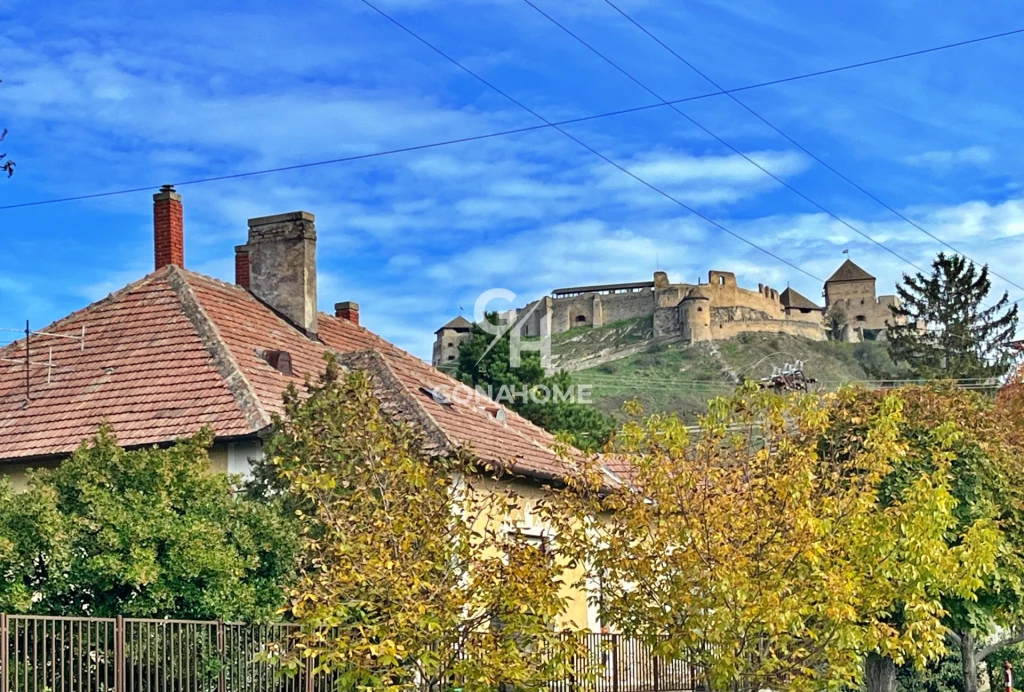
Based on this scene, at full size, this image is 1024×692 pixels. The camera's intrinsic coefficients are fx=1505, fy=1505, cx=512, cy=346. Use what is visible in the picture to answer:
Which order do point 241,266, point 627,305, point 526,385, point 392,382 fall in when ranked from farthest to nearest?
point 627,305 < point 526,385 < point 241,266 < point 392,382

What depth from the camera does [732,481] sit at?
17578 millimetres

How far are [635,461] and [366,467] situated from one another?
11.8 ft

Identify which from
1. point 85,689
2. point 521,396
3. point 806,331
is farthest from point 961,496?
point 806,331

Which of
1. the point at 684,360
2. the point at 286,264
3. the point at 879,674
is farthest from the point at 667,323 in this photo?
the point at 879,674

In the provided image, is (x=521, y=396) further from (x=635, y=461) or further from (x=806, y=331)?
(x=806, y=331)

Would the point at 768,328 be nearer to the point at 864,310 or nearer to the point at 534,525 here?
the point at 864,310

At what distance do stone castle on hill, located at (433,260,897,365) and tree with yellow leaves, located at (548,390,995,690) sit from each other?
4587 inches

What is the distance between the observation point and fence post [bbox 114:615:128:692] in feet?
48.0

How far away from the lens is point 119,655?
14.6 metres

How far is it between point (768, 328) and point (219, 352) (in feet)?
399

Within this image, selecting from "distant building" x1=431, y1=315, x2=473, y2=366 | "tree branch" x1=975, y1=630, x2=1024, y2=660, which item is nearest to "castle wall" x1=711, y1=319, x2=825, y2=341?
"distant building" x1=431, y1=315, x2=473, y2=366

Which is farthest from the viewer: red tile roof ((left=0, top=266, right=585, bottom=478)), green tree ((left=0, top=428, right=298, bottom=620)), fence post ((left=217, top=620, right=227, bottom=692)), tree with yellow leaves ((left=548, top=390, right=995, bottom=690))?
red tile roof ((left=0, top=266, right=585, bottom=478))

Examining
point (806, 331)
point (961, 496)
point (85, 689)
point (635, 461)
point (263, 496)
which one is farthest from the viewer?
point (806, 331)

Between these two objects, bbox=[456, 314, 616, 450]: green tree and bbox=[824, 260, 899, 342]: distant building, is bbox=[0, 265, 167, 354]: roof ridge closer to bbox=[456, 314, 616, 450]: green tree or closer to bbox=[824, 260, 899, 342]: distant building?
bbox=[456, 314, 616, 450]: green tree
